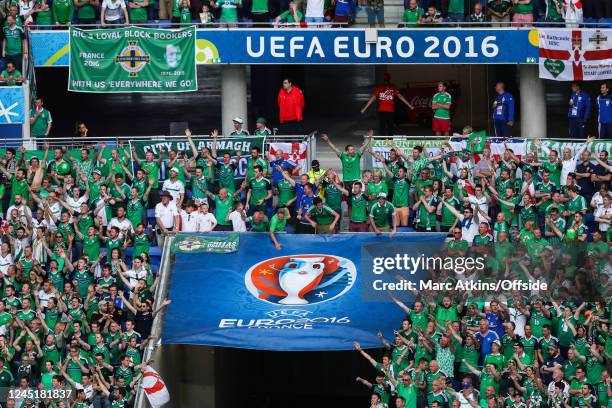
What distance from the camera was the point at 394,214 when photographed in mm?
35312

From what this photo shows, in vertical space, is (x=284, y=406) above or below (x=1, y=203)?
below

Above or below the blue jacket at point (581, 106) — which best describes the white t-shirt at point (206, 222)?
below

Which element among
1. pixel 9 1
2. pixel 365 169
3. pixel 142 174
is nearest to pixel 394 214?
pixel 365 169

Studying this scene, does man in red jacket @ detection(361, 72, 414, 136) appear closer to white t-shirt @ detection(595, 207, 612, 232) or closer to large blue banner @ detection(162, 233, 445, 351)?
large blue banner @ detection(162, 233, 445, 351)

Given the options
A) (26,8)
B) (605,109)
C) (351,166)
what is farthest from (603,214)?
(26,8)

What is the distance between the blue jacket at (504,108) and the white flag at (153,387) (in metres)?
9.71

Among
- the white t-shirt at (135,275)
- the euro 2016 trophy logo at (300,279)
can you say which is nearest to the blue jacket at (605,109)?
the euro 2016 trophy logo at (300,279)

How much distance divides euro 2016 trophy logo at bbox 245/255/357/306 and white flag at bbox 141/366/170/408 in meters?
2.94

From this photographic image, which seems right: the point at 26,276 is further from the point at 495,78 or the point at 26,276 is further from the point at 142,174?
the point at 495,78

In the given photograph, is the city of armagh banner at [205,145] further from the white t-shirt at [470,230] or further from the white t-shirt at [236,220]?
the white t-shirt at [470,230]

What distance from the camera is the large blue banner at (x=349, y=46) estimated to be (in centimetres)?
3947

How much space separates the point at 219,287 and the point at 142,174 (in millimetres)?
2821

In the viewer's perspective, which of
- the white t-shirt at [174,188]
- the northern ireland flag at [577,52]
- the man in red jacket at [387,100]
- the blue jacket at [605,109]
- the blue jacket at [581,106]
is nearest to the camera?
the white t-shirt at [174,188]

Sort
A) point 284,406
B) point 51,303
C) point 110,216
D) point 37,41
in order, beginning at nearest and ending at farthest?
point 51,303
point 110,216
point 37,41
point 284,406
